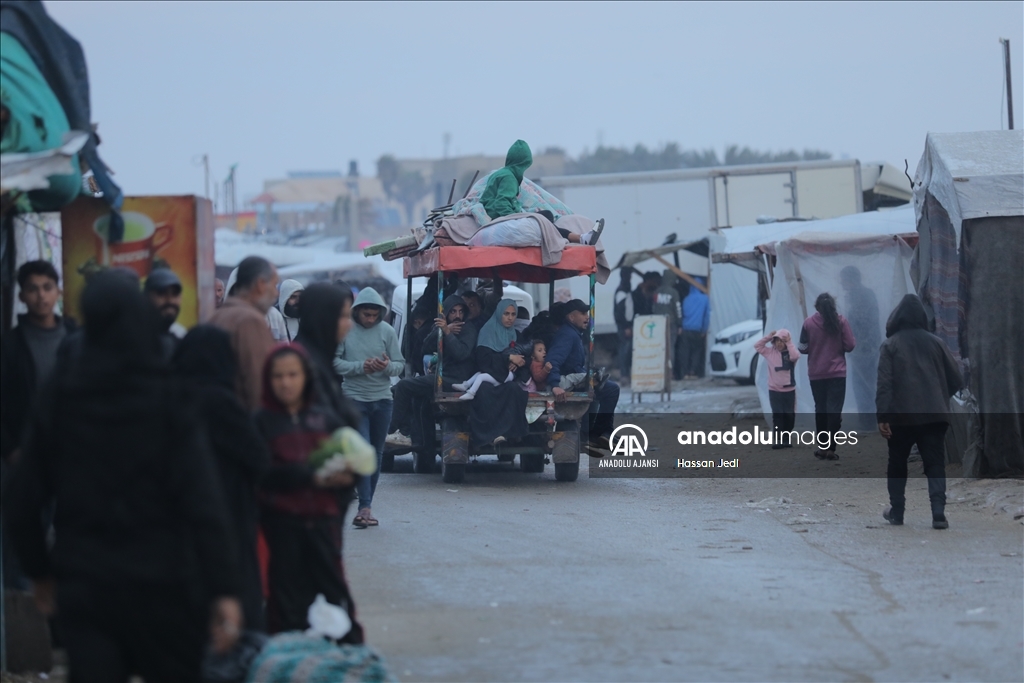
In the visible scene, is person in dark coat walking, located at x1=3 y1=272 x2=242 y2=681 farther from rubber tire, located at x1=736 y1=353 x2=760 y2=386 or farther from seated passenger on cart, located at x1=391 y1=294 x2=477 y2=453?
rubber tire, located at x1=736 y1=353 x2=760 y2=386

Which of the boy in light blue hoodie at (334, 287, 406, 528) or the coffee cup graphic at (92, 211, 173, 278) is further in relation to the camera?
the boy in light blue hoodie at (334, 287, 406, 528)

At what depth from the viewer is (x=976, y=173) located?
1243cm

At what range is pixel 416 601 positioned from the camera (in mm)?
7570

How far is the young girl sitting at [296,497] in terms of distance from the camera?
5.33 metres

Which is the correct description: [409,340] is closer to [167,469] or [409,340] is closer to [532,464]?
[532,464]

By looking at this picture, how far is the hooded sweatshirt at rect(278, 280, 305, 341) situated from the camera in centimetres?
1179

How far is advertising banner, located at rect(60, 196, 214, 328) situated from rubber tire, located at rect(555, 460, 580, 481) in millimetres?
7423

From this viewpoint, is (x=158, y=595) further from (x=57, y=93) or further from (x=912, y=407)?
(x=912, y=407)

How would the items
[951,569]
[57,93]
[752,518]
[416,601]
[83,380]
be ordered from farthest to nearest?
1. [752,518]
2. [951,569]
3. [416,601]
4. [57,93]
5. [83,380]

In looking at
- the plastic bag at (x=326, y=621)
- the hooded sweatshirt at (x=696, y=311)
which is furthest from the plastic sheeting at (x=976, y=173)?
the hooded sweatshirt at (x=696, y=311)

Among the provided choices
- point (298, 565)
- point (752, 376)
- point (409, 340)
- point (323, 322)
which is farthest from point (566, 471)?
point (752, 376)

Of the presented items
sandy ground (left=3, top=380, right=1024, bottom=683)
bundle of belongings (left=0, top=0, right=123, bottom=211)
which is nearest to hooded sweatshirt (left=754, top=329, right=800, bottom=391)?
sandy ground (left=3, top=380, right=1024, bottom=683)

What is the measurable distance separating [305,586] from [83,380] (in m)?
1.72

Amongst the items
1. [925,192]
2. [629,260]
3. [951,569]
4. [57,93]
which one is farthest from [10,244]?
[629,260]
